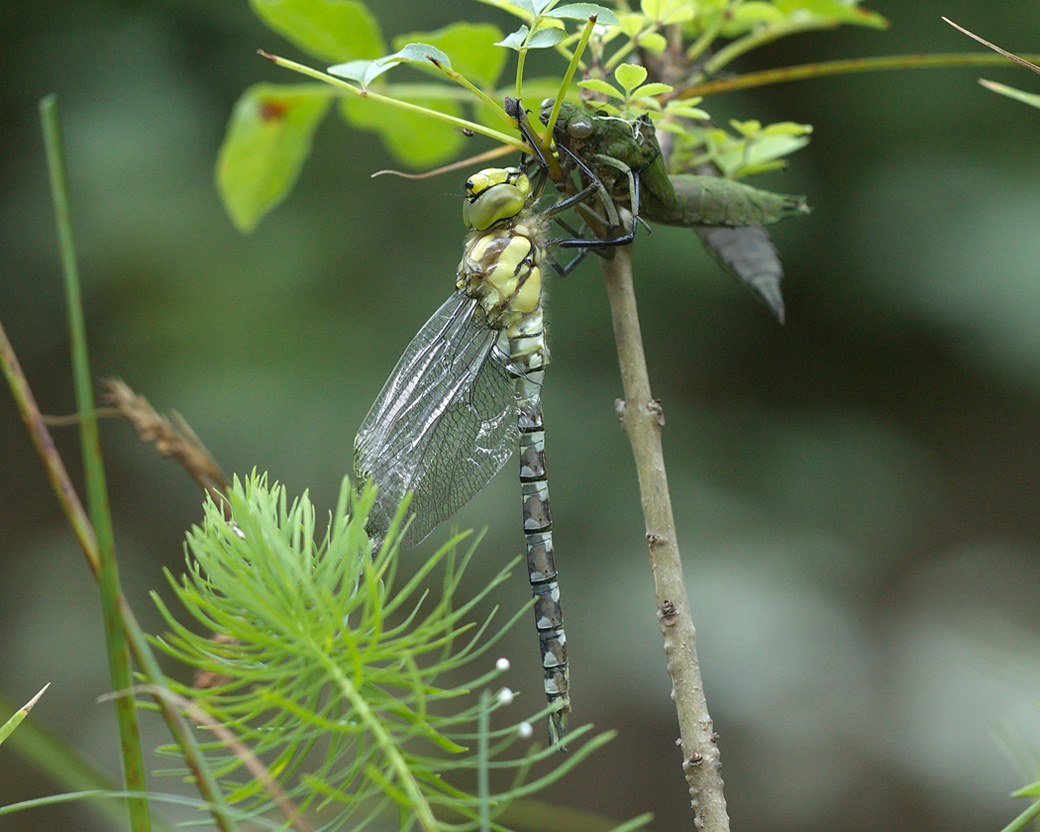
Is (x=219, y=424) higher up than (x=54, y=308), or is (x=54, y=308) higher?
(x=54, y=308)

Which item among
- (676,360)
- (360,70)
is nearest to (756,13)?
(360,70)

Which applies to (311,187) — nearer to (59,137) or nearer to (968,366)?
(968,366)

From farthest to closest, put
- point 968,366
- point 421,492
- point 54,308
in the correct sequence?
point 54,308
point 968,366
point 421,492

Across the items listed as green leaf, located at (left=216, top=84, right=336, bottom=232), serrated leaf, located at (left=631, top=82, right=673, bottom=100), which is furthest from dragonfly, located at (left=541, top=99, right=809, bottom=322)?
A: green leaf, located at (left=216, top=84, right=336, bottom=232)

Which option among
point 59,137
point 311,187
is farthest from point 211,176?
point 59,137

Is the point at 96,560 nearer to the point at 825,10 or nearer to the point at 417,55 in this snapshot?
the point at 417,55

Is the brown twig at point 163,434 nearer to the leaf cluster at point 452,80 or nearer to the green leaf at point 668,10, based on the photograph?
the leaf cluster at point 452,80

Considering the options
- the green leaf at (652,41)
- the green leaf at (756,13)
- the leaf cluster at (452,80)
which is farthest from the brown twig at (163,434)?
the green leaf at (756,13)

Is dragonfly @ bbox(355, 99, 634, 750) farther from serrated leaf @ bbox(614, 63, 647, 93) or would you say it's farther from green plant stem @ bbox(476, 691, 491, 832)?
green plant stem @ bbox(476, 691, 491, 832)
